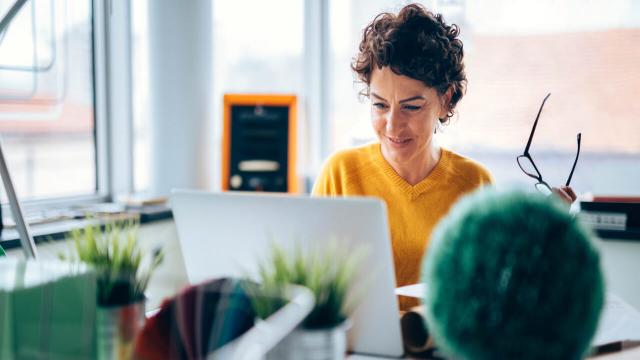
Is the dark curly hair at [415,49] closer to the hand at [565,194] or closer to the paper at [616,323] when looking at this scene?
the hand at [565,194]

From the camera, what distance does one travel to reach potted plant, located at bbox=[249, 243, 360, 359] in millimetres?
734

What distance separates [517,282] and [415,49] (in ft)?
3.62

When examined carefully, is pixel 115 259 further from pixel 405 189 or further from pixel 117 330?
pixel 405 189

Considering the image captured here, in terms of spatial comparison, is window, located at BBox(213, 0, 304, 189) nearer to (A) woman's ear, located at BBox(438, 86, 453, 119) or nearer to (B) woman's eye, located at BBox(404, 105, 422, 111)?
(A) woman's ear, located at BBox(438, 86, 453, 119)

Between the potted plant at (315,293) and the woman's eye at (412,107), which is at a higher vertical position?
the woman's eye at (412,107)

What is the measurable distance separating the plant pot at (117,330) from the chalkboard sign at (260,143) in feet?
6.80

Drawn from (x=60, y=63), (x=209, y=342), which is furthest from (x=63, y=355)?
(x=60, y=63)

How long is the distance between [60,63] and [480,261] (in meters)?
2.39

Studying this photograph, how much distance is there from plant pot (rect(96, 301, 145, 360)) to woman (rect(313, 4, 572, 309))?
3.15 feet

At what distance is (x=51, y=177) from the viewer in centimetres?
266

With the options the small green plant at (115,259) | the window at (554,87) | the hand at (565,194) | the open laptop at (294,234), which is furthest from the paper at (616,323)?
the window at (554,87)

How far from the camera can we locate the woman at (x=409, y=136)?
1708 millimetres

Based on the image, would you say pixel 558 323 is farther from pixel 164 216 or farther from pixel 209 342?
pixel 164 216

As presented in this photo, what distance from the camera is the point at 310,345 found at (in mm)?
748
